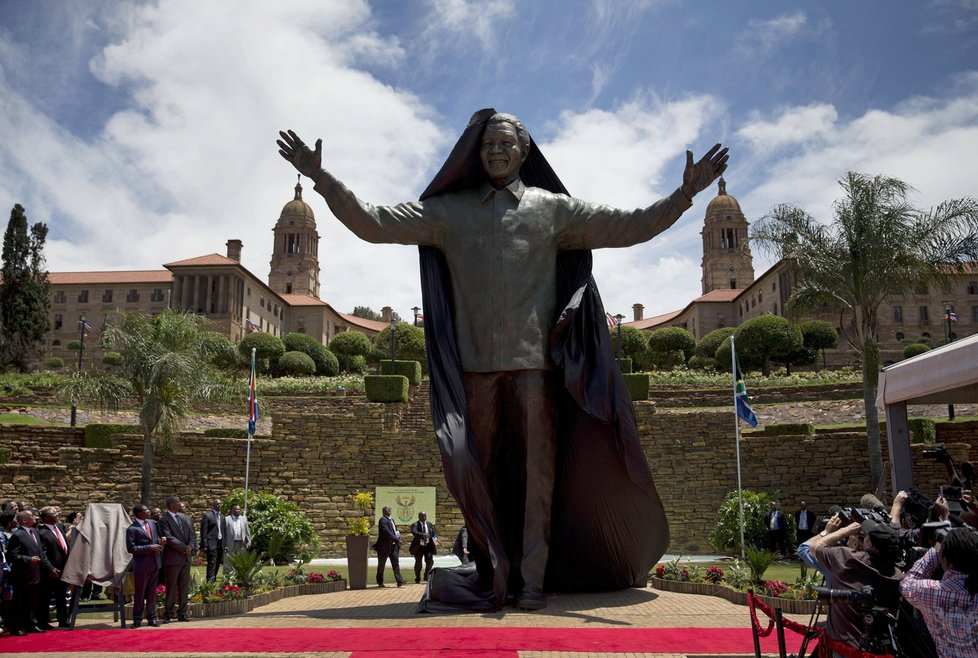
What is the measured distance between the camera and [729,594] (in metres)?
8.91

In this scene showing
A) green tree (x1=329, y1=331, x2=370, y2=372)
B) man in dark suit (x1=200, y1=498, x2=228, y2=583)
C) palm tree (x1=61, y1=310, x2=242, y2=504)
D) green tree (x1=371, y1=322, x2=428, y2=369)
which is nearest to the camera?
man in dark suit (x1=200, y1=498, x2=228, y2=583)

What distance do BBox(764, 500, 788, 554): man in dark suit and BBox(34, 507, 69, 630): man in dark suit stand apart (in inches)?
533

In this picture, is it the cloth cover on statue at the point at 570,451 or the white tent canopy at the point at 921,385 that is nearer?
the cloth cover on statue at the point at 570,451

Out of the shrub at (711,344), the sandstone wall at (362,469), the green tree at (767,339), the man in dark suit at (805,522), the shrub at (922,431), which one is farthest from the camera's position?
the shrub at (711,344)

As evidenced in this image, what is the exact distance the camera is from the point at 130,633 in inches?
275

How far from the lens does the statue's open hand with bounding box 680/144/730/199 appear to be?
6.70 m

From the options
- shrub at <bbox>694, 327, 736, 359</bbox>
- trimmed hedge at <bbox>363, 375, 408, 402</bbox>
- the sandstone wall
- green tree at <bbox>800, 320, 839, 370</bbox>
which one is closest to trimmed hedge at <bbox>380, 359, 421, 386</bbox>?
trimmed hedge at <bbox>363, 375, 408, 402</bbox>

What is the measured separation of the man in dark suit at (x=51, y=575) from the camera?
8.07 meters

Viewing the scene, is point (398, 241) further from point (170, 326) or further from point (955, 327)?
point (955, 327)

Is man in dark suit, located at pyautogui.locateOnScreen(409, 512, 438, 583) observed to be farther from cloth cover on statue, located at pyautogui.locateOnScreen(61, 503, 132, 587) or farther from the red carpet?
the red carpet

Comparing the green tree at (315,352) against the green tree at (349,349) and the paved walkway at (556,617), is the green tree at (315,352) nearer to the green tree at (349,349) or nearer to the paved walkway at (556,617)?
the green tree at (349,349)

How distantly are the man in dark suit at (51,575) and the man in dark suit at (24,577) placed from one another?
0.74 ft

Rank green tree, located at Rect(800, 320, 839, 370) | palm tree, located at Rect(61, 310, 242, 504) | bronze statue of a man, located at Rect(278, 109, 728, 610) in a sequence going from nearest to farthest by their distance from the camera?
bronze statue of a man, located at Rect(278, 109, 728, 610) < palm tree, located at Rect(61, 310, 242, 504) < green tree, located at Rect(800, 320, 839, 370)

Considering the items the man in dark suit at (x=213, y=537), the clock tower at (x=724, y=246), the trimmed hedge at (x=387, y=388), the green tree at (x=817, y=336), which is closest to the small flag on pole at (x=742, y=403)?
the man in dark suit at (x=213, y=537)
